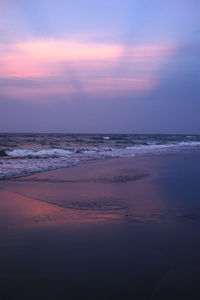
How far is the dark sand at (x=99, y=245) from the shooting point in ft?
8.57

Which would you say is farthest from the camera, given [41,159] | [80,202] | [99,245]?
[41,159]

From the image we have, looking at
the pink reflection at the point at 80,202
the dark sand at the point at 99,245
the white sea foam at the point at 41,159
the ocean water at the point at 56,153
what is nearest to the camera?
the dark sand at the point at 99,245

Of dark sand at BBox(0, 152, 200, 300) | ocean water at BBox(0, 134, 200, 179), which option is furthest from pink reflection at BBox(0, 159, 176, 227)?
ocean water at BBox(0, 134, 200, 179)

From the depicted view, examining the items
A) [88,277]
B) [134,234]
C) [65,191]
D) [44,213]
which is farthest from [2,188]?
[88,277]

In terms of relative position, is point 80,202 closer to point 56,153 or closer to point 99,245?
Result: point 99,245

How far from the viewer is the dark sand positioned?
8.57 feet

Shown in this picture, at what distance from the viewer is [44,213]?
16.5 feet

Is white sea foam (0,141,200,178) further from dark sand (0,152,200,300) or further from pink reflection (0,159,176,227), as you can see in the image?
dark sand (0,152,200,300)

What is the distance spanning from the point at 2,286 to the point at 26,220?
6.42 ft

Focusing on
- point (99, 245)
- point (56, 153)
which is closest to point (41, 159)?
point (56, 153)

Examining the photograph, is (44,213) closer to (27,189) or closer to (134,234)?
(134,234)

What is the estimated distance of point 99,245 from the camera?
11.7ft

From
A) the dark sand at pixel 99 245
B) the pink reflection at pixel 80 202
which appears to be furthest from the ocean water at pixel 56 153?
the dark sand at pixel 99 245

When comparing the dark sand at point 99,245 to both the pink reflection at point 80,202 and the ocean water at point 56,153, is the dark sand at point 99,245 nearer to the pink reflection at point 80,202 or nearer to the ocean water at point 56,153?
the pink reflection at point 80,202
